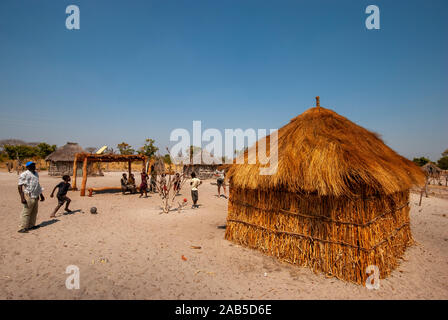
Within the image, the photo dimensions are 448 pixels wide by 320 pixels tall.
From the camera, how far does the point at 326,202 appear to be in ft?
14.5

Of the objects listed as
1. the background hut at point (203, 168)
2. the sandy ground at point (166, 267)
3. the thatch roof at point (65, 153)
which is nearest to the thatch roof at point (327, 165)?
the sandy ground at point (166, 267)

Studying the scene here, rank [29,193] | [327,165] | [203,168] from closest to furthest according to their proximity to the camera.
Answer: [327,165]
[29,193]
[203,168]

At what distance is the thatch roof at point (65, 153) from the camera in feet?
75.9

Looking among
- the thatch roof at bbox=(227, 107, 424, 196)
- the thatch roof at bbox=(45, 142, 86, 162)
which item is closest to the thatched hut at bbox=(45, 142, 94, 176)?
the thatch roof at bbox=(45, 142, 86, 162)

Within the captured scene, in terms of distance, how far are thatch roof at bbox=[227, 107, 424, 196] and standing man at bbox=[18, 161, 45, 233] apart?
17.9ft

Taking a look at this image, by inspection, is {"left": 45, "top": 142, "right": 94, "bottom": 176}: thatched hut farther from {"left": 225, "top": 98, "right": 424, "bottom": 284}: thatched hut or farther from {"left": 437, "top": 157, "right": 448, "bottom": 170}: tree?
{"left": 437, "top": 157, "right": 448, "bottom": 170}: tree

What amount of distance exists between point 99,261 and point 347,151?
226 inches

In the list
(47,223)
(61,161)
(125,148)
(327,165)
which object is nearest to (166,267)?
(327,165)

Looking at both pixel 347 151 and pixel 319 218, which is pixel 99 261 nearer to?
pixel 319 218

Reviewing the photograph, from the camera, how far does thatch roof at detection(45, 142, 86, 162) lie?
23125 millimetres

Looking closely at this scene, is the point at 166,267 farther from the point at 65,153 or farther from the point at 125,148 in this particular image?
the point at 125,148

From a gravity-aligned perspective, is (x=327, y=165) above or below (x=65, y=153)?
below

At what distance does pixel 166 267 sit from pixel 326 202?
11.7 ft

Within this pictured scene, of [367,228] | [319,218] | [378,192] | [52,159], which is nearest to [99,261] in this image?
[319,218]
